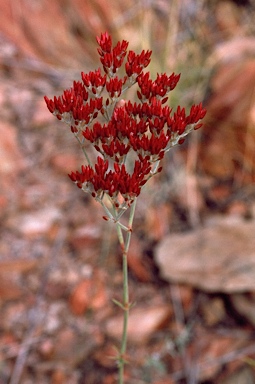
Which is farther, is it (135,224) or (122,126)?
(135,224)

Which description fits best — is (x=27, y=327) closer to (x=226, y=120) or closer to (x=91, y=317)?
(x=91, y=317)

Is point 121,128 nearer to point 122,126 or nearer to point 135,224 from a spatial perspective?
point 122,126

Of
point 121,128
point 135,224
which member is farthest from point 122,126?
point 135,224

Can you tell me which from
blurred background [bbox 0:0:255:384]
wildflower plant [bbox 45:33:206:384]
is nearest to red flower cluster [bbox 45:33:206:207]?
wildflower plant [bbox 45:33:206:384]

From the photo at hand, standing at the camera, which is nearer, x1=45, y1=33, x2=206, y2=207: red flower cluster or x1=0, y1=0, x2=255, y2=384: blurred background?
x1=45, y1=33, x2=206, y2=207: red flower cluster

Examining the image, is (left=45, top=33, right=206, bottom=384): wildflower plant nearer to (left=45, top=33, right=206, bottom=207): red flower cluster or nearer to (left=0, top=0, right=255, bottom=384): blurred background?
(left=45, top=33, right=206, bottom=207): red flower cluster

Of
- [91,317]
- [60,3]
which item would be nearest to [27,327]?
[91,317]

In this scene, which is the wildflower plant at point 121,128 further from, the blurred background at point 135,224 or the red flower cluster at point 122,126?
the blurred background at point 135,224
